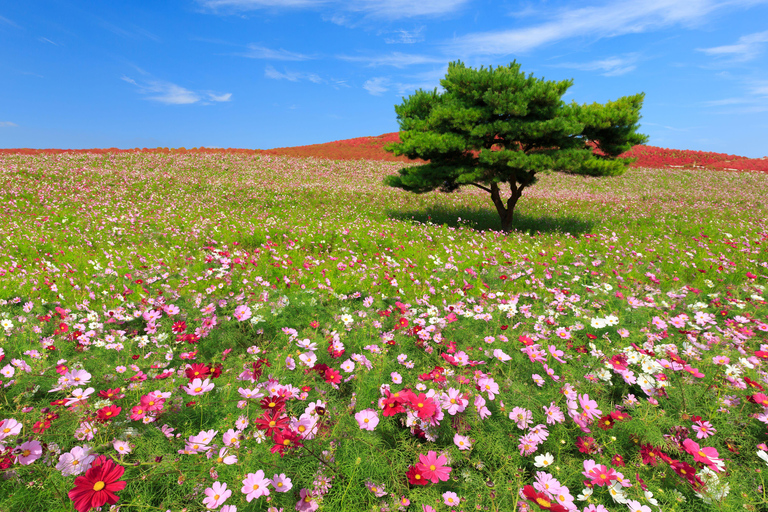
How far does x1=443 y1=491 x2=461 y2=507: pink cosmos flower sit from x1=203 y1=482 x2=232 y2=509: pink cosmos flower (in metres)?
1.13

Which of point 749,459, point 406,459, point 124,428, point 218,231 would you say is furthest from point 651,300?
point 218,231

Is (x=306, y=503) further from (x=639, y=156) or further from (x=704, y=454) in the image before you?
(x=639, y=156)

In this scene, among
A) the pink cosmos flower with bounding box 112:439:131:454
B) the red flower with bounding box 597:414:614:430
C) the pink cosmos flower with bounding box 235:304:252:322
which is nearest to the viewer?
the pink cosmos flower with bounding box 112:439:131:454

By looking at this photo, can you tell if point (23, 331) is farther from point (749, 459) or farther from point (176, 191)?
point (176, 191)

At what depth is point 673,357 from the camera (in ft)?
9.93

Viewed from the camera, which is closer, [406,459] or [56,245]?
[406,459]

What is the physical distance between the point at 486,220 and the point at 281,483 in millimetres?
12365

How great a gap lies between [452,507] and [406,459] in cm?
38

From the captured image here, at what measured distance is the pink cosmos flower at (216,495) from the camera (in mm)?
1755

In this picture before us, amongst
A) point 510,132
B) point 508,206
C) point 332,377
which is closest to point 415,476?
point 332,377

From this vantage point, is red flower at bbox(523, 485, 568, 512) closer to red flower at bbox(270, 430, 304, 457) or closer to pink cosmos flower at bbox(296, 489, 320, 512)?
pink cosmos flower at bbox(296, 489, 320, 512)

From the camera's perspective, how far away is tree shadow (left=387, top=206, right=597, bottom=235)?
11.9 meters

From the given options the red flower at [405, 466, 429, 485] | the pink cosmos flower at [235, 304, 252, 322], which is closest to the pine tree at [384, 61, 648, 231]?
the pink cosmos flower at [235, 304, 252, 322]

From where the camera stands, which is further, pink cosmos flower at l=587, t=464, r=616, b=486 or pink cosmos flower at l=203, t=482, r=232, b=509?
pink cosmos flower at l=587, t=464, r=616, b=486
